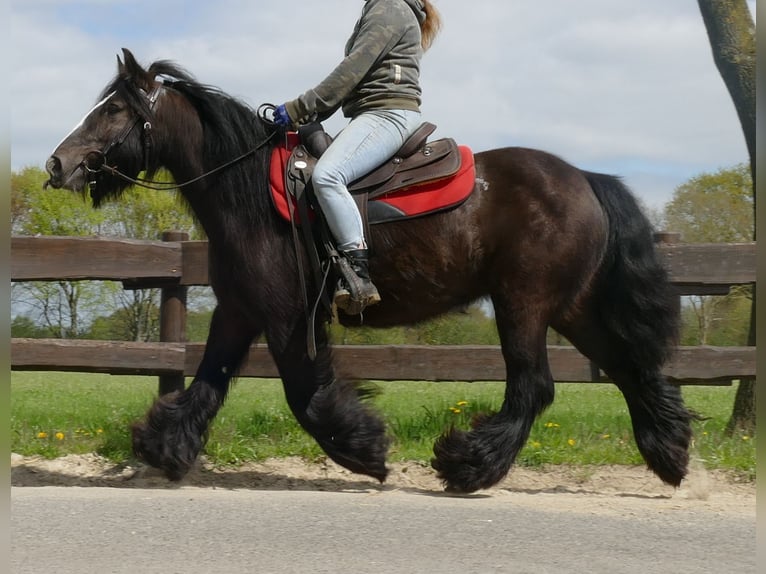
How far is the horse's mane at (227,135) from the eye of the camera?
242 inches

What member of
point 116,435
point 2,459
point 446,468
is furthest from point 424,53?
point 2,459

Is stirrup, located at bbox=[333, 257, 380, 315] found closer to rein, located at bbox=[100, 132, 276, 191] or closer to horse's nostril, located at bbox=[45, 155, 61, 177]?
rein, located at bbox=[100, 132, 276, 191]

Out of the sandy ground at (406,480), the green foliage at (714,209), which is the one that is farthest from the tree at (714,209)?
the sandy ground at (406,480)

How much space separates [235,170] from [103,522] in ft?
7.62

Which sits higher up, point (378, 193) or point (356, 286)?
Result: point (378, 193)

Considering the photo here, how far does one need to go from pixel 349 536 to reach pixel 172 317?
139 inches

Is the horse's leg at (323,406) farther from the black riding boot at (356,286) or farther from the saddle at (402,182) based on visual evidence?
the saddle at (402,182)

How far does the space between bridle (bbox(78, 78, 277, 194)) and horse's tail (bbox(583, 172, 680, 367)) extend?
7.26 feet

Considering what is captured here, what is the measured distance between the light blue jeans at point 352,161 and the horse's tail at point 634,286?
4.59 ft

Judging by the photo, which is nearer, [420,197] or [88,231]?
[420,197]

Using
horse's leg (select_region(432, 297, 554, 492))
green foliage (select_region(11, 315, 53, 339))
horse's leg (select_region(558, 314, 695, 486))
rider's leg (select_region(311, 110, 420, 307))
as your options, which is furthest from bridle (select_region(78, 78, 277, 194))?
green foliage (select_region(11, 315, 53, 339))

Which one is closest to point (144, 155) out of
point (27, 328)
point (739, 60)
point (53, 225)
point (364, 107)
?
point (364, 107)

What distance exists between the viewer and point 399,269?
20.2 ft

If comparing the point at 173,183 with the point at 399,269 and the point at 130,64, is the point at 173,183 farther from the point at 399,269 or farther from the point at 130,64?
the point at 399,269
